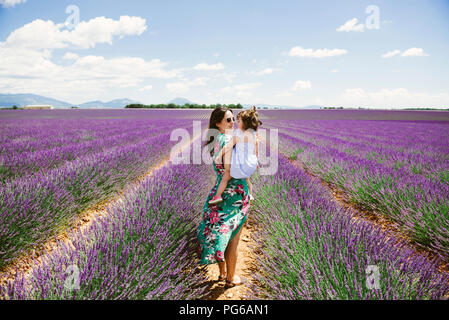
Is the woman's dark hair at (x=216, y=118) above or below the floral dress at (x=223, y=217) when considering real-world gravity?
above

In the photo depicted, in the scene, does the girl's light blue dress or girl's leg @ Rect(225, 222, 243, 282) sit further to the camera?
girl's leg @ Rect(225, 222, 243, 282)

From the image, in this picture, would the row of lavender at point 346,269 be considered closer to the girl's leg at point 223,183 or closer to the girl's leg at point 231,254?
the girl's leg at point 231,254

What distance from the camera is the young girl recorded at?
1.50 meters

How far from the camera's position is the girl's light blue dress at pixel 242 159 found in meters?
1.49

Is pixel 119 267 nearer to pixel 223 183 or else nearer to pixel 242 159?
pixel 223 183

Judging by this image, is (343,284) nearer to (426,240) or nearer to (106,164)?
(426,240)

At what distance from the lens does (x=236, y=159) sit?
1.49m

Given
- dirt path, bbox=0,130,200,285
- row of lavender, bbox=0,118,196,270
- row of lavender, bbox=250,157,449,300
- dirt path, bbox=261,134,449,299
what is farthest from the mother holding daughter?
row of lavender, bbox=0,118,196,270

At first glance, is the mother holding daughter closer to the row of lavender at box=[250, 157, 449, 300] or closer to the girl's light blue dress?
the girl's light blue dress

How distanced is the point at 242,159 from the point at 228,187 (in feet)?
0.83

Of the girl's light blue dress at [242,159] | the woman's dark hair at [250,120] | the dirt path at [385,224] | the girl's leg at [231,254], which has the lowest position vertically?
the dirt path at [385,224]

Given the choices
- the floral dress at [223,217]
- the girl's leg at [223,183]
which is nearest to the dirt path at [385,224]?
the floral dress at [223,217]
